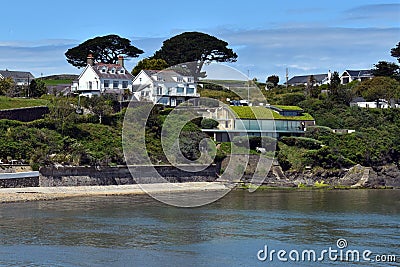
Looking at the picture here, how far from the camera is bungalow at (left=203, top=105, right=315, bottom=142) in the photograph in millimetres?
46656

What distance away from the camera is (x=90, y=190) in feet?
118

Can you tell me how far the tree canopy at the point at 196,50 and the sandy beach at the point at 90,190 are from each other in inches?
828

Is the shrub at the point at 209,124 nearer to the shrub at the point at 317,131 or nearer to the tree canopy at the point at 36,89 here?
the shrub at the point at 317,131

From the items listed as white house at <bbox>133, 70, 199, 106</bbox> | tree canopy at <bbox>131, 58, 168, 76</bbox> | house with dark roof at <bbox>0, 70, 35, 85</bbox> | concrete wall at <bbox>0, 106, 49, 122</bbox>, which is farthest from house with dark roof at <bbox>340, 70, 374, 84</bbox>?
concrete wall at <bbox>0, 106, 49, 122</bbox>

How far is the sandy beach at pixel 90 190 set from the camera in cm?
3259

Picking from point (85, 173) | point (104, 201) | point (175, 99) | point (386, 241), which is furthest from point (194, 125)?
point (386, 241)

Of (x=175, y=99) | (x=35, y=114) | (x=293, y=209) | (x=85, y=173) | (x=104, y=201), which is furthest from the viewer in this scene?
(x=175, y=99)

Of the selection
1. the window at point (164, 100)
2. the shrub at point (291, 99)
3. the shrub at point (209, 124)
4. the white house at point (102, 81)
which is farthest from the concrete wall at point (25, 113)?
the shrub at point (291, 99)

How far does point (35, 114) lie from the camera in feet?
143

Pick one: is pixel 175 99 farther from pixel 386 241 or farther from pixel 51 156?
pixel 386 241

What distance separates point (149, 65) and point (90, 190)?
22634 millimetres

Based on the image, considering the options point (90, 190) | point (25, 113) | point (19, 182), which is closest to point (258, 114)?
point (25, 113)

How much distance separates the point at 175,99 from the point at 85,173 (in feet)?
57.8

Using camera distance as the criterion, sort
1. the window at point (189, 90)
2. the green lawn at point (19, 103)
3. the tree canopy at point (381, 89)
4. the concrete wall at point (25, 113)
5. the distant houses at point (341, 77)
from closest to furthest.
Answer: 1. the concrete wall at point (25, 113)
2. the green lawn at point (19, 103)
3. the window at point (189, 90)
4. the tree canopy at point (381, 89)
5. the distant houses at point (341, 77)
